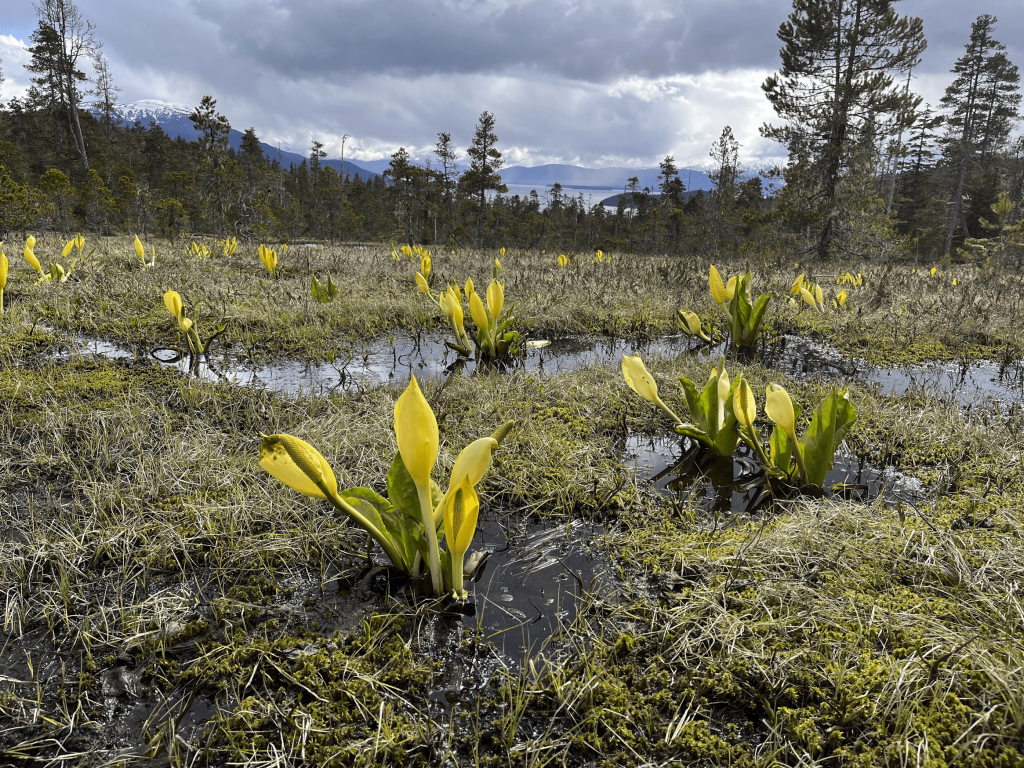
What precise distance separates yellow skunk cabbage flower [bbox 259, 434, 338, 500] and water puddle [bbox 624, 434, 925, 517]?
1.61m

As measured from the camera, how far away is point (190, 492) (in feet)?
7.43

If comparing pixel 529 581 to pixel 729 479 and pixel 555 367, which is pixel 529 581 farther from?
pixel 555 367

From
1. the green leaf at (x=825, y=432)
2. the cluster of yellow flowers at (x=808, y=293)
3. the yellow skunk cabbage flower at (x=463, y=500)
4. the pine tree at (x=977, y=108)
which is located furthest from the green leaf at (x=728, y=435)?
the pine tree at (x=977, y=108)

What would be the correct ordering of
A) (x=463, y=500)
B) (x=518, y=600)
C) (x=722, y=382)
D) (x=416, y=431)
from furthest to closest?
(x=722, y=382), (x=518, y=600), (x=463, y=500), (x=416, y=431)

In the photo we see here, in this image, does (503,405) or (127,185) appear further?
(127,185)

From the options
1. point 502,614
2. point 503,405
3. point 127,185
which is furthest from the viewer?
point 127,185

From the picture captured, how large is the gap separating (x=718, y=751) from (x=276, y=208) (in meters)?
40.6

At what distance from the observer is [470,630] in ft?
5.38

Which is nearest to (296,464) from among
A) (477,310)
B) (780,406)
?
(780,406)

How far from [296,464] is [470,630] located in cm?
77

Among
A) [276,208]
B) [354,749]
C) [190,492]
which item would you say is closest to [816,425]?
[354,749]

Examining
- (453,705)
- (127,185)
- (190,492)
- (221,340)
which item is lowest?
(453,705)

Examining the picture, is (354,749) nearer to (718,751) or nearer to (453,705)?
(453,705)

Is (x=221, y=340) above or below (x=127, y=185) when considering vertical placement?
below
